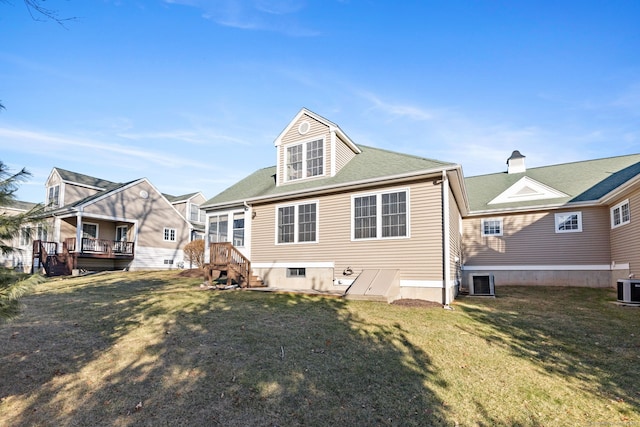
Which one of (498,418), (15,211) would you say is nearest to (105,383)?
(15,211)

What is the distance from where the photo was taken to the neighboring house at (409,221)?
410 inches

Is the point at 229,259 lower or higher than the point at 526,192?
lower

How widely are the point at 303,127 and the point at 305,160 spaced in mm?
1387

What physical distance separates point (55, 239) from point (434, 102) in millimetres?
24575

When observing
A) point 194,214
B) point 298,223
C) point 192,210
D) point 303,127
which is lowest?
point 298,223

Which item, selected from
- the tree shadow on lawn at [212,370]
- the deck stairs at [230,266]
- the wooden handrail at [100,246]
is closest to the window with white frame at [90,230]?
the wooden handrail at [100,246]

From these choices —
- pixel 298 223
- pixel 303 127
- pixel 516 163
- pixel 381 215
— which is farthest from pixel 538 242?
pixel 303 127

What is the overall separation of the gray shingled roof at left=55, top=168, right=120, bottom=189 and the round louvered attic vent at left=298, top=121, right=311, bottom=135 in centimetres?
1979

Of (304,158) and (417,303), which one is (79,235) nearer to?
(304,158)

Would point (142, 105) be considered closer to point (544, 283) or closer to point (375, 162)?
point (375, 162)

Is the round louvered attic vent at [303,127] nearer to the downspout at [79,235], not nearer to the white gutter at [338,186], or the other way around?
the white gutter at [338,186]

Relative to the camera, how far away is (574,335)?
22.6 ft

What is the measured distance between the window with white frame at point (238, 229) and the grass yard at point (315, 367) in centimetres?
624

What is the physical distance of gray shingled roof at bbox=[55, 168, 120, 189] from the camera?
78.5ft
